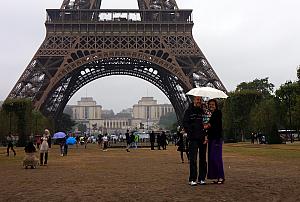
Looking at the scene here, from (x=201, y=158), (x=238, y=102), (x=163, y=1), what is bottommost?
(x=201, y=158)

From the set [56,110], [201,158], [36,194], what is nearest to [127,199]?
[36,194]

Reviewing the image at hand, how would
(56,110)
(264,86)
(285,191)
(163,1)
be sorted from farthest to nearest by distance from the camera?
1. (264,86)
2. (56,110)
3. (163,1)
4. (285,191)

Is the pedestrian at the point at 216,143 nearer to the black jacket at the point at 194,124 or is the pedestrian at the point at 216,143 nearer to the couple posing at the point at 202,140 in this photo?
the couple posing at the point at 202,140

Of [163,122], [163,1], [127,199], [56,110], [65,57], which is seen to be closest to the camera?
[127,199]

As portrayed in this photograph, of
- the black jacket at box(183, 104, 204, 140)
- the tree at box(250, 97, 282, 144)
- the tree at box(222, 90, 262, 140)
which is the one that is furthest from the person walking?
the tree at box(222, 90, 262, 140)

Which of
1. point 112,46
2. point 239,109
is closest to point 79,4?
point 112,46

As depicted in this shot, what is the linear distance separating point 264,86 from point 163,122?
107m

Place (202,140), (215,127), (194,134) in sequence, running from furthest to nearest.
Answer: (215,127)
(202,140)
(194,134)

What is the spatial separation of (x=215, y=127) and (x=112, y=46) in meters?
52.3

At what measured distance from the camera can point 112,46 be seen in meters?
62.4

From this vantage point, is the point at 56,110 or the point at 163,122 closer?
the point at 56,110

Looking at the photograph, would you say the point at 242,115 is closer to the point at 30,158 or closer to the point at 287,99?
the point at 287,99

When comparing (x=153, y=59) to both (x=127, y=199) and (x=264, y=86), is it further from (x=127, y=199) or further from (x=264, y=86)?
(x=127, y=199)

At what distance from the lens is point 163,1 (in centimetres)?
6738
